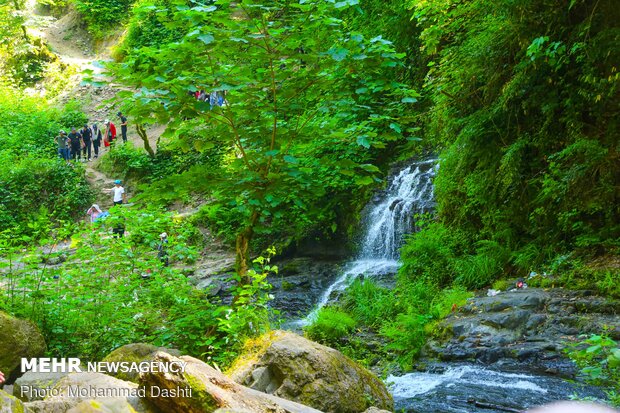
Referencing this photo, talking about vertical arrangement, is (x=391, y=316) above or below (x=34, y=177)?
below

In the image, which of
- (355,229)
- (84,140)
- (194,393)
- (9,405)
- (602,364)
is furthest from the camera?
(84,140)

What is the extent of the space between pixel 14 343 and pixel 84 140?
21.8m

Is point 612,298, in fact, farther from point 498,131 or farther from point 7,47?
point 7,47

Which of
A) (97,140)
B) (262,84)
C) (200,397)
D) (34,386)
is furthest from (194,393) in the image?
(97,140)

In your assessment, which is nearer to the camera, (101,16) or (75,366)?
(75,366)

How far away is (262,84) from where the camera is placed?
559 centimetres

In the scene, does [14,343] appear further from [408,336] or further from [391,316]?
[391,316]

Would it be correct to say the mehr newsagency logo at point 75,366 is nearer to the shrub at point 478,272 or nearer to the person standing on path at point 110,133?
the shrub at point 478,272

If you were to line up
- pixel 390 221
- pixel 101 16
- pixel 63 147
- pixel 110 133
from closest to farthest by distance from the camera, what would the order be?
pixel 390 221 < pixel 63 147 < pixel 110 133 < pixel 101 16

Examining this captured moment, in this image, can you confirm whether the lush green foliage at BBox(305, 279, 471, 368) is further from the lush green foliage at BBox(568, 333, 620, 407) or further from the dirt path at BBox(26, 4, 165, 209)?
the dirt path at BBox(26, 4, 165, 209)

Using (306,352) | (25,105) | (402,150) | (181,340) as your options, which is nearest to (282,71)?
(306,352)

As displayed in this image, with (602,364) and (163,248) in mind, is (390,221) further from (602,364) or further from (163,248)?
(602,364)

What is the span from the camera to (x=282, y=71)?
227 inches

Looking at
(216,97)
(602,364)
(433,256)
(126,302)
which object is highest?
(216,97)
